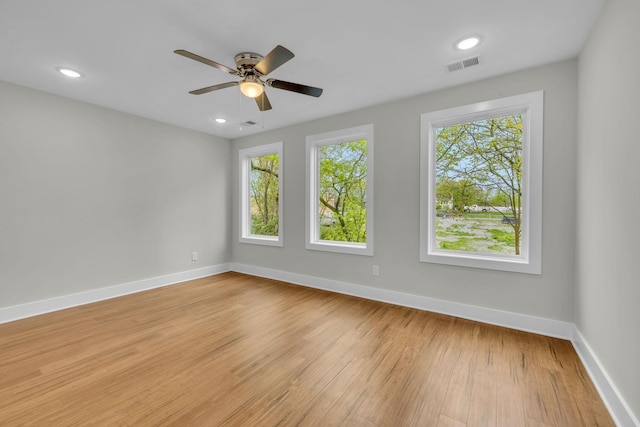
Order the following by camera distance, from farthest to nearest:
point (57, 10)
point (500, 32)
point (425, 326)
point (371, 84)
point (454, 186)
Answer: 1. point (454, 186)
2. point (371, 84)
3. point (425, 326)
4. point (500, 32)
5. point (57, 10)

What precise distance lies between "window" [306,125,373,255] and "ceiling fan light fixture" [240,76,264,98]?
171 cm

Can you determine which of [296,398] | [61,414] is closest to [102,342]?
[61,414]

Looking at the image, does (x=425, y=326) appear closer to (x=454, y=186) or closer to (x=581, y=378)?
(x=581, y=378)

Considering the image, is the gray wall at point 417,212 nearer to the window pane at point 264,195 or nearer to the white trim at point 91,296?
the window pane at point 264,195

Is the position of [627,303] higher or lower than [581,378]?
higher

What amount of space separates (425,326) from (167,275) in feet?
12.6

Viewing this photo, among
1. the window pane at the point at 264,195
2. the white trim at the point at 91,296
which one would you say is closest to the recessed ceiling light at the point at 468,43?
the window pane at the point at 264,195

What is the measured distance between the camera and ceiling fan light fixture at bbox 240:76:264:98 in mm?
2357

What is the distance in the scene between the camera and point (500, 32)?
209 cm

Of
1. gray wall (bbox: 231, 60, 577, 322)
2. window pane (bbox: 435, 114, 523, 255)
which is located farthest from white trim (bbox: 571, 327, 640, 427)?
window pane (bbox: 435, 114, 523, 255)

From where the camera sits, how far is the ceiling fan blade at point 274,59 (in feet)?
6.08

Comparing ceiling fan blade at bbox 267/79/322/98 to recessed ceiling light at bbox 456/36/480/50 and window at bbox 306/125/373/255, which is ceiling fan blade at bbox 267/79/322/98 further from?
window at bbox 306/125/373/255

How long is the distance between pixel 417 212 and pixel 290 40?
225 centimetres

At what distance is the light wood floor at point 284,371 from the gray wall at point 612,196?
407 mm
